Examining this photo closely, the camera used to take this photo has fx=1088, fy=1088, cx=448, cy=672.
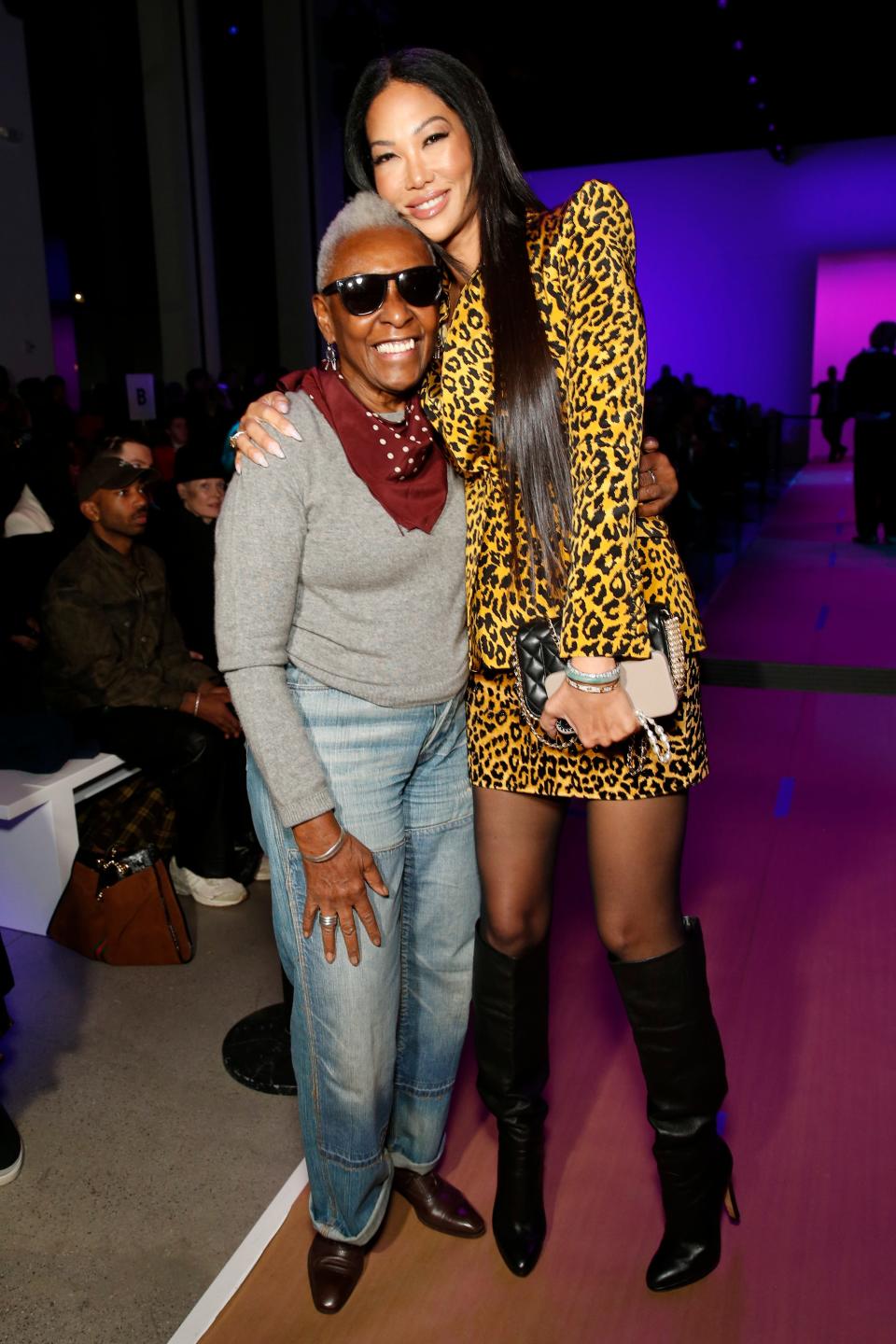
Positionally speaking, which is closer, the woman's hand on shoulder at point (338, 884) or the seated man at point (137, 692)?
the woman's hand on shoulder at point (338, 884)

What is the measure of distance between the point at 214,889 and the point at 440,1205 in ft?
5.18

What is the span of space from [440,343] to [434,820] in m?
0.72

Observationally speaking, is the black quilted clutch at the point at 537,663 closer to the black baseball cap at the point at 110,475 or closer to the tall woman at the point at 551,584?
the tall woman at the point at 551,584

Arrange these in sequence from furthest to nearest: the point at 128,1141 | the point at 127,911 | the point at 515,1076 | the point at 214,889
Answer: the point at 214,889, the point at 127,911, the point at 128,1141, the point at 515,1076

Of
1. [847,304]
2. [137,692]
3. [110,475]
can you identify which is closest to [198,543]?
[110,475]

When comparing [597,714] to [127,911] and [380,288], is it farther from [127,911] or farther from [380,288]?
[127,911]

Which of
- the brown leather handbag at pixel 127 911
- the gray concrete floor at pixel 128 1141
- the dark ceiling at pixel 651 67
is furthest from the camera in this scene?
the dark ceiling at pixel 651 67

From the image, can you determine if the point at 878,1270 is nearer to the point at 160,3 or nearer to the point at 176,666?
the point at 176,666

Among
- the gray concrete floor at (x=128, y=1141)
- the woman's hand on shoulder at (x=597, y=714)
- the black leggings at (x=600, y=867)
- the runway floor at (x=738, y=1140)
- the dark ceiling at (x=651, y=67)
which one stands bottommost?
the gray concrete floor at (x=128, y=1141)

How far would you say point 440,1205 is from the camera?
191 centimetres

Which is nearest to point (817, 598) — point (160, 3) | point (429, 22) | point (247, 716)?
point (247, 716)

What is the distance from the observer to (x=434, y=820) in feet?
5.60

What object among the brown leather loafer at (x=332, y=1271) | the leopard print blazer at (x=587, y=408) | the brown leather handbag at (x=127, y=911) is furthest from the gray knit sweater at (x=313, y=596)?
the brown leather handbag at (x=127, y=911)

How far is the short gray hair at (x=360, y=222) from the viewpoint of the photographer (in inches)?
59.4
